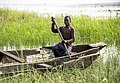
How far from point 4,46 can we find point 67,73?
4222 millimetres

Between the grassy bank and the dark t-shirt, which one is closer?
the dark t-shirt

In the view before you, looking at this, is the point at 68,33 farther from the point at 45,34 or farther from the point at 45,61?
the point at 45,34

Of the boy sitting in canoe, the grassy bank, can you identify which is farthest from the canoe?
the grassy bank

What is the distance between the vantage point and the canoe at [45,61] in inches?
223

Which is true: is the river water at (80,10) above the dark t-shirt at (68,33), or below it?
below

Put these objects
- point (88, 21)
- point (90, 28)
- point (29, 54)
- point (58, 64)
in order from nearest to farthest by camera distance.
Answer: point (58, 64), point (29, 54), point (90, 28), point (88, 21)

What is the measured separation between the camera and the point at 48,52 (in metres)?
7.40

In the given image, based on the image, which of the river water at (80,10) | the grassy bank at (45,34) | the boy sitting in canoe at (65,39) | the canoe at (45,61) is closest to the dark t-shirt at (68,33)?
the boy sitting in canoe at (65,39)

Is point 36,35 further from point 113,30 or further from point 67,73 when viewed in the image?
point 67,73

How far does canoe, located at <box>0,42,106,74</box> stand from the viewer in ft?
18.6

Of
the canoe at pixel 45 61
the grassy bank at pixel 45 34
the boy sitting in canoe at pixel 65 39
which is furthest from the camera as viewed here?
the grassy bank at pixel 45 34

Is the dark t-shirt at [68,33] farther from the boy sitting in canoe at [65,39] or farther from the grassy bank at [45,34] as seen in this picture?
the grassy bank at [45,34]

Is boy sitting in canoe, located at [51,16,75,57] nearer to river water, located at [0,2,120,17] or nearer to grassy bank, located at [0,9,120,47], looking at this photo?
grassy bank, located at [0,9,120,47]

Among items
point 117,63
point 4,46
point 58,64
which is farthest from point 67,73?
point 4,46
